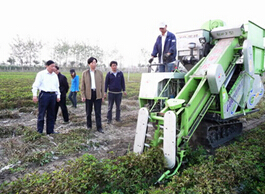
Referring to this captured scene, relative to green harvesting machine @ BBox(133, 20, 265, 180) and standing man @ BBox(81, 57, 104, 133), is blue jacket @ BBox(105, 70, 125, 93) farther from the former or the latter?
green harvesting machine @ BBox(133, 20, 265, 180)

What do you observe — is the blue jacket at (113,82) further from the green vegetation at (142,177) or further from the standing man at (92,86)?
the green vegetation at (142,177)

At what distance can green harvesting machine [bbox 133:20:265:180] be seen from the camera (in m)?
3.70

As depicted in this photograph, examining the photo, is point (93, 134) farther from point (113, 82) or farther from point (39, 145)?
point (113, 82)

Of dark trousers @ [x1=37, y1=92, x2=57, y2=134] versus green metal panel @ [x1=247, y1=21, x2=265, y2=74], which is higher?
green metal panel @ [x1=247, y1=21, x2=265, y2=74]

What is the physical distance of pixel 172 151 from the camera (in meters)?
3.39

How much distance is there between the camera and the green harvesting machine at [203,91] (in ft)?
12.1

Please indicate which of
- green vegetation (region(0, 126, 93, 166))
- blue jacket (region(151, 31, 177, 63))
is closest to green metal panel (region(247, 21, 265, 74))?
blue jacket (region(151, 31, 177, 63))

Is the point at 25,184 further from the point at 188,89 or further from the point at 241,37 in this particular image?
the point at 241,37

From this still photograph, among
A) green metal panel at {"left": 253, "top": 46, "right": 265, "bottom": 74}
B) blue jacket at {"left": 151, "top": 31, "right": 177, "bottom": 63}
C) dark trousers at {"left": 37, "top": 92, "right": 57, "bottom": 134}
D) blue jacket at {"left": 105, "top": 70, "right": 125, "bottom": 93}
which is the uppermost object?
blue jacket at {"left": 151, "top": 31, "right": 177, "bottom": 63}

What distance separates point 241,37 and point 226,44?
502 millimetres

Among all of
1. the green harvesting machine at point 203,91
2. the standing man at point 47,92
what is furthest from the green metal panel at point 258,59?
the standing man at point 47,92

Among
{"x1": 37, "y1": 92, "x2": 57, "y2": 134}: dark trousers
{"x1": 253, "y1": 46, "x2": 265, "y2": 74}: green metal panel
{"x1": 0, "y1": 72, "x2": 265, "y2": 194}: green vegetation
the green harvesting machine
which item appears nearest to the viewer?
{"x1": 0, "y1": 72, "x2": 265, "y2": 194}: green vegetation

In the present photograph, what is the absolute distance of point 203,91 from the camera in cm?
427

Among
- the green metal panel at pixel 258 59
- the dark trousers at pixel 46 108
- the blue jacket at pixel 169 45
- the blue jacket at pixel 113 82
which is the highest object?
the blue jacket at pixel 169 45
